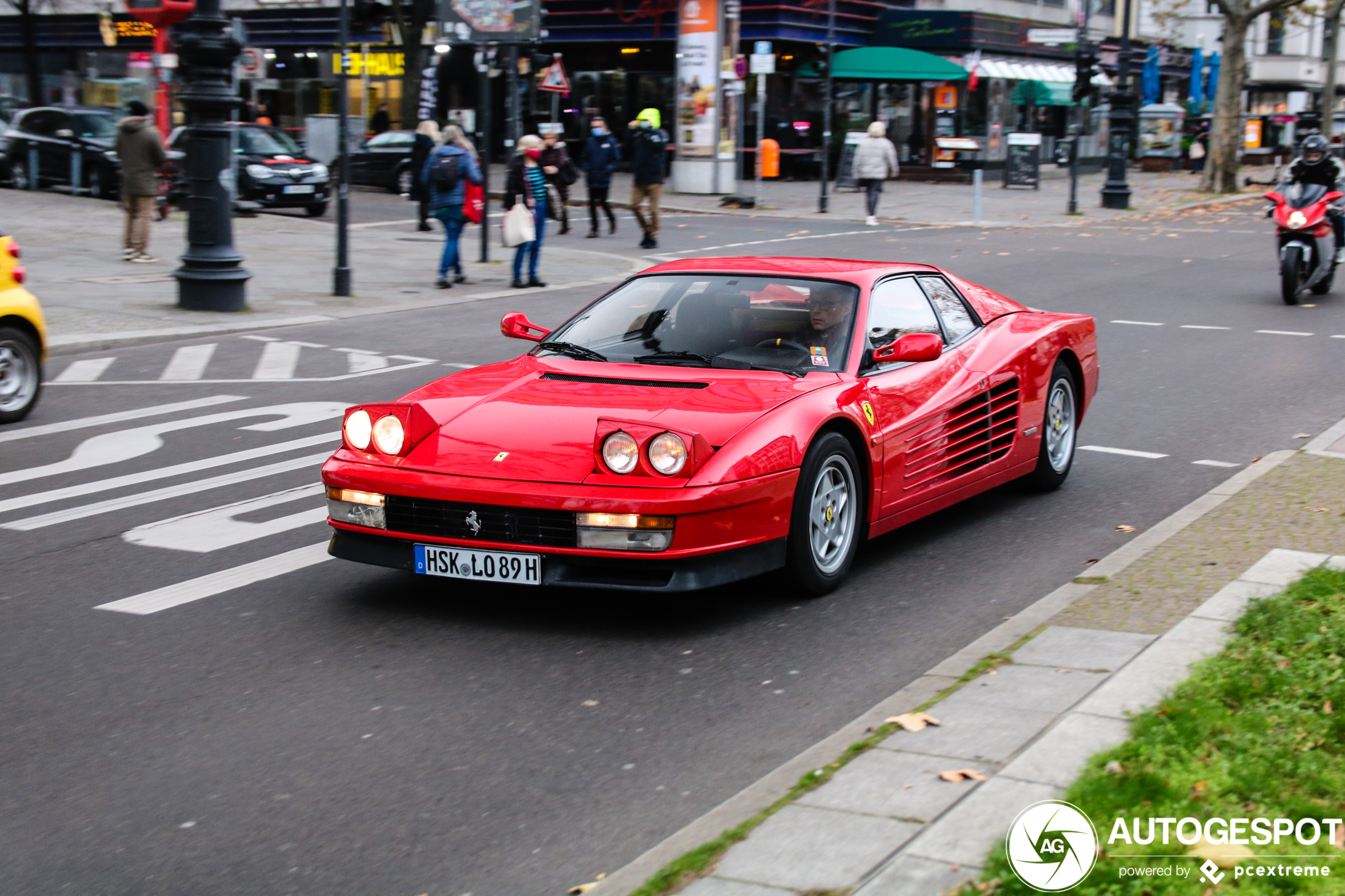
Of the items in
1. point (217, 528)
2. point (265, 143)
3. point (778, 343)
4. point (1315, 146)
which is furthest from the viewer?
point (265, 143)

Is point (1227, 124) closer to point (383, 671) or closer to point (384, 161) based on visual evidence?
point (384, 161)

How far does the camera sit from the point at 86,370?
481 inches

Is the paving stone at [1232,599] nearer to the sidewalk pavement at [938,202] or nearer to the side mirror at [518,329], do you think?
the side mirror at [518,329]

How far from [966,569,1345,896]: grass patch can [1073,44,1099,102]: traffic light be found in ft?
98.4

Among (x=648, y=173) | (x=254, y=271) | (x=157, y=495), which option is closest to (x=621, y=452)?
(x=157, y=495)

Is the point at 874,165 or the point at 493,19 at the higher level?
the point at 493,19

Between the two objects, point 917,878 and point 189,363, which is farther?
point 189,363

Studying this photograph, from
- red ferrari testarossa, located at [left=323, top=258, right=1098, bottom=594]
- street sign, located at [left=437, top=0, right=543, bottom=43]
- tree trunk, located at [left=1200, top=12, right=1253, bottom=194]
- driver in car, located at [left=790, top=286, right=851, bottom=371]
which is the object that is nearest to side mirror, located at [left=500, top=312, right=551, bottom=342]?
red ferrari testarossa, located at [left=323, top=258, right=1098, bottom=594]

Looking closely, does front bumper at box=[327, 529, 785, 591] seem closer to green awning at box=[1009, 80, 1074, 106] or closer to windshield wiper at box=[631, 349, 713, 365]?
windshield wiper at box=[631, 349, 713, 365]

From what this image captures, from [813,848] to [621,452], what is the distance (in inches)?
86.9

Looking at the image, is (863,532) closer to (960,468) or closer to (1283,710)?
(960,468)

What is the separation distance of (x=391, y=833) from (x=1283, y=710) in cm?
257

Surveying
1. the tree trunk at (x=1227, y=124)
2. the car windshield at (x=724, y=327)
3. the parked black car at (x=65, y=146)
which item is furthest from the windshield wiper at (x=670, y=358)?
the tree trunk at (x=1227, y=124)

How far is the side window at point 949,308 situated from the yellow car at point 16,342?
6025 mm
